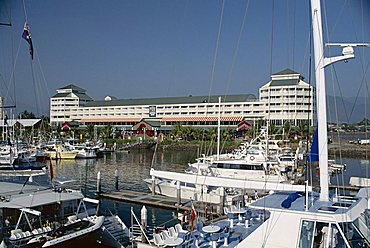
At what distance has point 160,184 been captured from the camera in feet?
115

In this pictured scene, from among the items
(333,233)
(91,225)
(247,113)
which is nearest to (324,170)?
(333,233)

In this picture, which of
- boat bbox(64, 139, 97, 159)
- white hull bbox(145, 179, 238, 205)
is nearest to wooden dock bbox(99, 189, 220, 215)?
white hull bbox(145, 179, 238, 205)

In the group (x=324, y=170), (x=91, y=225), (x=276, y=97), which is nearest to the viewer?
(x=324, y=170)

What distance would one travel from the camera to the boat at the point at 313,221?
9.45 metres

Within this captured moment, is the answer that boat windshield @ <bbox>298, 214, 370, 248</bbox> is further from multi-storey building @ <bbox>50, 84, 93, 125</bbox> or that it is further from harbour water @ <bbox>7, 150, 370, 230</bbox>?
multi-storey building @ <bbox>50, 84, 93, 125</bbox>

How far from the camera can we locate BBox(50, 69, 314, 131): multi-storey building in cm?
12619

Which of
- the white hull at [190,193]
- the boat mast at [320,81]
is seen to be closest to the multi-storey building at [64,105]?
the white hull at [190,193]

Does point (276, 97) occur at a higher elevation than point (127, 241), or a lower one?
higher

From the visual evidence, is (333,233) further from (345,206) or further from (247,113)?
(247,113)

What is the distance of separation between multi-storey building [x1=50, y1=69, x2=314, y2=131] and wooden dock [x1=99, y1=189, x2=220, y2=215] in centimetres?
8257

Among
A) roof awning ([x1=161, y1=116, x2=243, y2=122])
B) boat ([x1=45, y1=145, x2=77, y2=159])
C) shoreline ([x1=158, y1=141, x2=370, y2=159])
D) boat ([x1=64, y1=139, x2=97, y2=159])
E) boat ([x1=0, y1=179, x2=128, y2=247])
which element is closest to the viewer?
boat ([x1=0, y1=179, x2=128, y2=247])

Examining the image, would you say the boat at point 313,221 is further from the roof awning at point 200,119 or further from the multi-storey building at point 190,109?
the roof awning at point 200,119

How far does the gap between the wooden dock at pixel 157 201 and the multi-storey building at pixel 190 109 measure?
82.6 metres

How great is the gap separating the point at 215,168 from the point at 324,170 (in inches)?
1100
